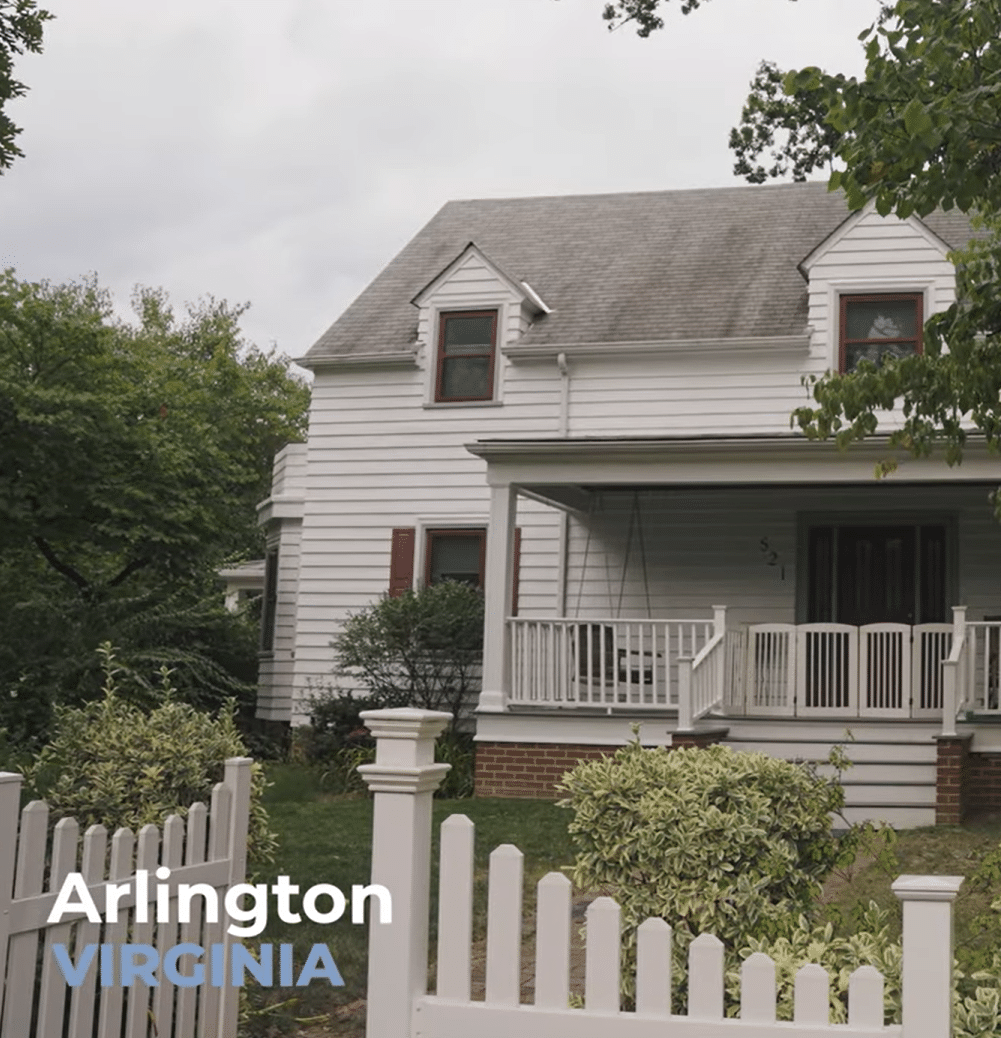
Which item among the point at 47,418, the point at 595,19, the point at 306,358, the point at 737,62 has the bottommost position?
the point at 47,418

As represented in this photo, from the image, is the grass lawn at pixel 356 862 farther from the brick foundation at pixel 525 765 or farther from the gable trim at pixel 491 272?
the gable trim at pixel 491 272

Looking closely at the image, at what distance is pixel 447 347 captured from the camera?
66.7 ft

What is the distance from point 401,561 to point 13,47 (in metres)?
8.39

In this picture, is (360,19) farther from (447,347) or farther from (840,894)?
(840,894)

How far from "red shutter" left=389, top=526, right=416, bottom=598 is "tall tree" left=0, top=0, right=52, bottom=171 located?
7.85 metres

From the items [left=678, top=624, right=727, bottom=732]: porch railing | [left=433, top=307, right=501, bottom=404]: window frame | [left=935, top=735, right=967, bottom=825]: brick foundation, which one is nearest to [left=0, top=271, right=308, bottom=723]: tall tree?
[left=433, top=307, right=501, bottom=404]: window frame

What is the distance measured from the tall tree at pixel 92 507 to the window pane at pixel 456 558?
3.33 meters

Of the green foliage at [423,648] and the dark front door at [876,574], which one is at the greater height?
the dark front door at [876,574]

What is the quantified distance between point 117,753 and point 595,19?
13092 millimetres

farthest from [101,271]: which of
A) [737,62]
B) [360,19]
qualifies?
[737,62]

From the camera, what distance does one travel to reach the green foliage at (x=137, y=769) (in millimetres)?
6695

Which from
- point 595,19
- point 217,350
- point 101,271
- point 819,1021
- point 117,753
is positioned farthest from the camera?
point 101,271

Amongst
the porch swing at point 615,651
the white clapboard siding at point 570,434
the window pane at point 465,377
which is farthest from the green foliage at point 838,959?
the window pane at point 465,377

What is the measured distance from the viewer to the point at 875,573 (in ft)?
61.0
